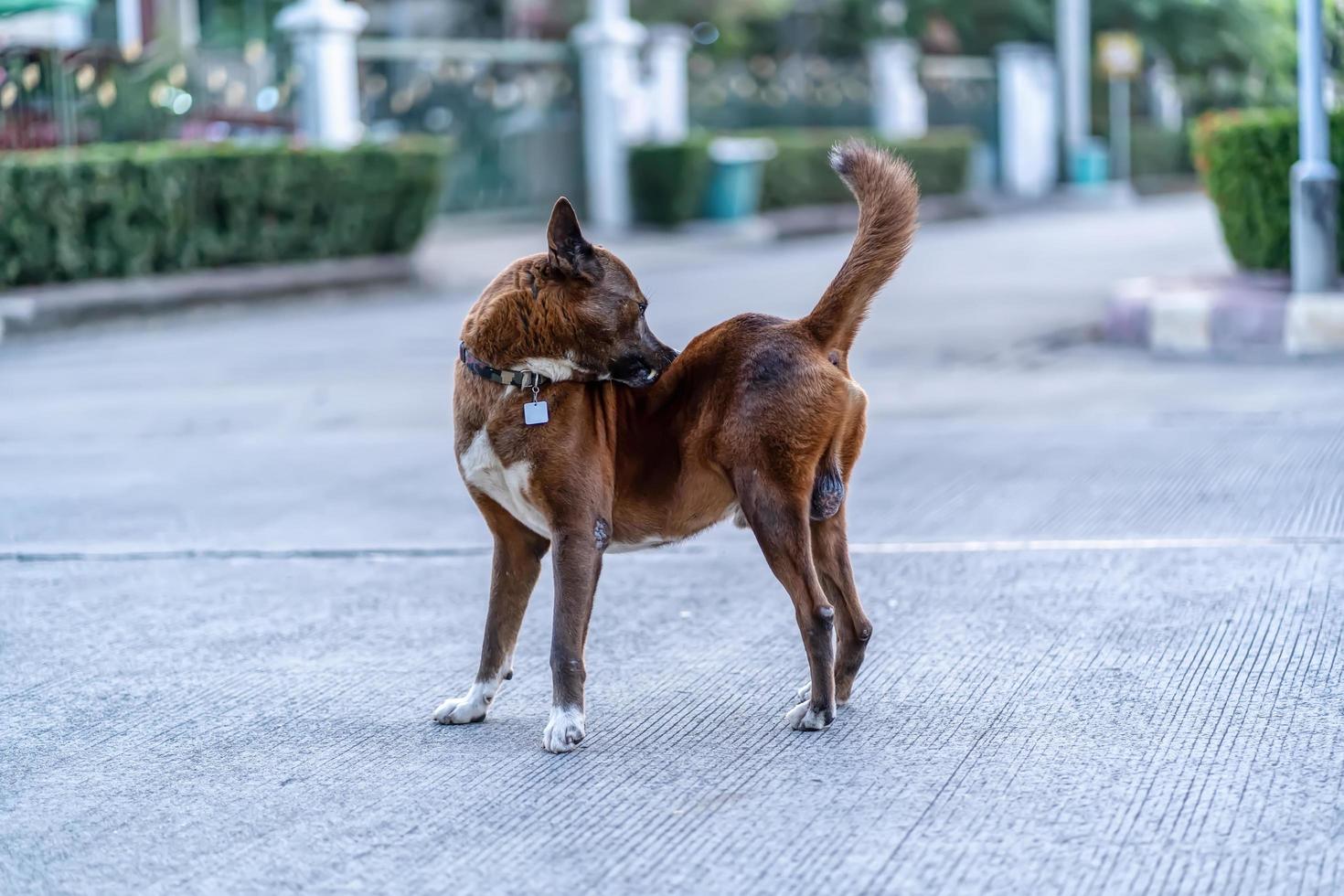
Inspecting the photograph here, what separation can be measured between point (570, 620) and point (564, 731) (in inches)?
10.1

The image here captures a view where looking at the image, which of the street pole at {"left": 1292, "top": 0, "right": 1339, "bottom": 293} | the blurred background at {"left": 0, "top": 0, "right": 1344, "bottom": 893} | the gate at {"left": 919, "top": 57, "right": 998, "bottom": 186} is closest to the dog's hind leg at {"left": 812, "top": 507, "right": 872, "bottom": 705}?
the blurred background at {"left": 0, "top": 0, "right": 1344, "bottom": 893}

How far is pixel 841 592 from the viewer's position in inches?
174

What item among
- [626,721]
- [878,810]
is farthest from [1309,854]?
[626,721]

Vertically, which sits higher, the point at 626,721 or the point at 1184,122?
the point at 1184,122

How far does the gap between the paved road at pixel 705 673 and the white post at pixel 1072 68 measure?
26.3 metres

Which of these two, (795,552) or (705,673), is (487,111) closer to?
(705,673)

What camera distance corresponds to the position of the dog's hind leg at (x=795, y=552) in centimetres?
416

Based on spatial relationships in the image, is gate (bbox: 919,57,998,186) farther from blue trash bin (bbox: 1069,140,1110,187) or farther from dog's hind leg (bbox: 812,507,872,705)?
dog's hind leg (bbox: 812,507,872,705)

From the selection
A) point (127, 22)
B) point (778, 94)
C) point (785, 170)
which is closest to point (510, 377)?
Result: point (127, 22)

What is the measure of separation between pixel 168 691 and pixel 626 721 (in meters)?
1.32

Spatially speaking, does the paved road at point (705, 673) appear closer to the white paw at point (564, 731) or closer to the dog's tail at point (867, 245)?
the white paw at point (564, 731)

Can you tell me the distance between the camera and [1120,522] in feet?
21.4

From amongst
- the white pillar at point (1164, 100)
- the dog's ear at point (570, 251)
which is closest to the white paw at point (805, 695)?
the dog's ear at point (570, 251)

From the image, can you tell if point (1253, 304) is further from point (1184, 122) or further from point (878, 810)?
point (1184, 122)
